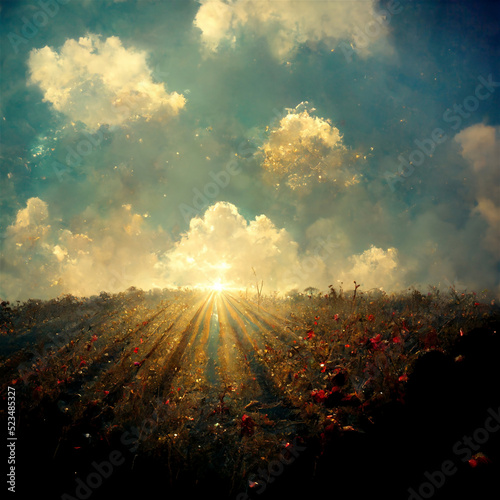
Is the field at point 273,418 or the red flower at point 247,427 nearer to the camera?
the field at point 273,418

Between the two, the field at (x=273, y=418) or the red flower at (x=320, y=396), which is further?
the red flower at (x=320, y=396)

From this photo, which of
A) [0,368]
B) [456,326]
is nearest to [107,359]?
[0,368]

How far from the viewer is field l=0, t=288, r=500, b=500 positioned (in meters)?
3.21

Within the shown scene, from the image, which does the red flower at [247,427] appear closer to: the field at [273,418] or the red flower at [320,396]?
the field at [273,418]

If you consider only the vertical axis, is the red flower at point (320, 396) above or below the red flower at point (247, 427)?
above

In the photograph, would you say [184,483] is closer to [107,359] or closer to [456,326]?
[107,359]

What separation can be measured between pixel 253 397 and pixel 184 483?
2.75 m

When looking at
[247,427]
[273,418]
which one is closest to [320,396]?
[247,427]

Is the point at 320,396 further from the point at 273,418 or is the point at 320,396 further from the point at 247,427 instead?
the point at 273,418

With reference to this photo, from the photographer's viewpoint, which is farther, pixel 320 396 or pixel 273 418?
pixel 273 418

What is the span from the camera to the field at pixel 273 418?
126 inches

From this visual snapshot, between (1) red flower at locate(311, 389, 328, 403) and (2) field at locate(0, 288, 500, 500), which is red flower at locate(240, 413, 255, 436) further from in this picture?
(1) red flower at locate(311, 389, 328, 403)

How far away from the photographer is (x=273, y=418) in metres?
5.35

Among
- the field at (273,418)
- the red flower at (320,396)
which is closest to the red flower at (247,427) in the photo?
the field at (273,418)
